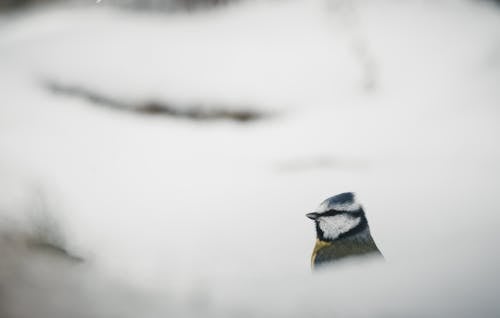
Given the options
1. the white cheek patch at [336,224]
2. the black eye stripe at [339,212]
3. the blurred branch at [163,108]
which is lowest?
the white cheek patch at [336,224]

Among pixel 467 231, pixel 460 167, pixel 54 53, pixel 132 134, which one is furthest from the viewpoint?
pixel 132 134

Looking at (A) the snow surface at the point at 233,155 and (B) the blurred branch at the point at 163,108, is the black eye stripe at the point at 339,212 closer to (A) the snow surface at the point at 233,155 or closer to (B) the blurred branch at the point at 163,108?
(A) the snow surface at the point at 233,155

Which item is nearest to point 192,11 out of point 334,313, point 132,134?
point 132,134

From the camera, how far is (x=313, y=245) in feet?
3.22

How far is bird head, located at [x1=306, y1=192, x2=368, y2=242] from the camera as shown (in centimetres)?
89

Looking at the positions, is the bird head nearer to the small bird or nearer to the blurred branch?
the small bird

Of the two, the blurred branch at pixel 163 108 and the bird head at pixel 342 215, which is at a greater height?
the blurred branch at pixel 163 108

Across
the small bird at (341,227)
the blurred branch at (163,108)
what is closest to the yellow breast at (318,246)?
the small bird at (341,227)

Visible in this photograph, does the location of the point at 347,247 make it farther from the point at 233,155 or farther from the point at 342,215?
the point at 233,155

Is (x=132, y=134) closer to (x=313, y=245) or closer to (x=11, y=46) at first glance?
(x=11, y=46)

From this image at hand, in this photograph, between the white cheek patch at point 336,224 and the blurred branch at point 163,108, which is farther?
the blurred branch at point 163,108

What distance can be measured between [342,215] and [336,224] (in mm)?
30

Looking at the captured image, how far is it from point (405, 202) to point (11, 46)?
4.54 feet

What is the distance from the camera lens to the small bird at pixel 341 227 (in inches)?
34.5
